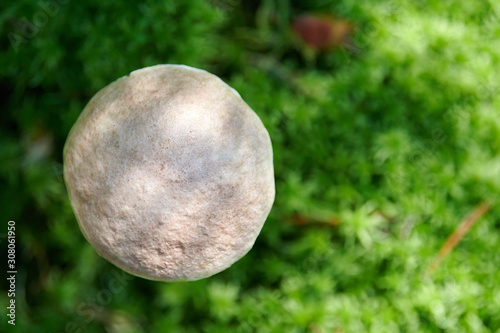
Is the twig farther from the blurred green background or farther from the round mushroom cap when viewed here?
the round mushroom cap

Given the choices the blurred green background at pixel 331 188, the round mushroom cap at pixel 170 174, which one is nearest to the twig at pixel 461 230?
the blurred green background at pixel 331 188

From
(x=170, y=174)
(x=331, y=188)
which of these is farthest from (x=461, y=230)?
(x=170, y=174)

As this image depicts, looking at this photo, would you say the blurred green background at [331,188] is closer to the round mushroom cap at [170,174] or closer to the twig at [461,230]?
the twig at [461,230]

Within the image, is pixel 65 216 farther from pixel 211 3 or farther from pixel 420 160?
pixel 420 160

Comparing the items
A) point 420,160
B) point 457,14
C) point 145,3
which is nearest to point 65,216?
point 145,3

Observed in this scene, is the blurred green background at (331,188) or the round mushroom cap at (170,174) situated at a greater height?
the round mushroom cap at (170,174)

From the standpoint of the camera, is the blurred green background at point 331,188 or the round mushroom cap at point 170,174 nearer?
the round mushroom cap at point 170,174
